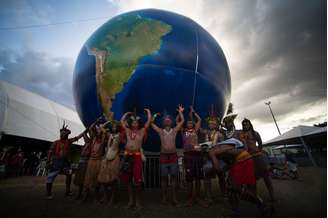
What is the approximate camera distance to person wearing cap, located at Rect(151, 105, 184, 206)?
136 inches

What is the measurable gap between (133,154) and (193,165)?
49.5 inches

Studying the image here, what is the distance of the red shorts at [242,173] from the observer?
8.13ft

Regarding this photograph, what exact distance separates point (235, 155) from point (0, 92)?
15381 mm

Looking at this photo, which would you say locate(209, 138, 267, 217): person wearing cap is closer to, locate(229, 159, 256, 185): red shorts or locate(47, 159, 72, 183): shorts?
locate(229, 159, 256, 185): red shorts

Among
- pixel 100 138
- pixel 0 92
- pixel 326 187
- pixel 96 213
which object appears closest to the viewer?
pixel 326 187

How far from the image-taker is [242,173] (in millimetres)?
2518

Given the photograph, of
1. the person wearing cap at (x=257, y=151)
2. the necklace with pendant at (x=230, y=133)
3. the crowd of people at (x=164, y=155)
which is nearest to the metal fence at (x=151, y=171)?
the crowd of people at (x=164, y=155)

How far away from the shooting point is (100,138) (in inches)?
164

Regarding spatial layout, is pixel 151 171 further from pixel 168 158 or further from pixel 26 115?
pixel 26 115

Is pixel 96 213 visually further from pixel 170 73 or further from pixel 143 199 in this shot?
pixel 170 73

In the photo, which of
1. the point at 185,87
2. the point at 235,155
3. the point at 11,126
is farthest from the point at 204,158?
the point at 11,126

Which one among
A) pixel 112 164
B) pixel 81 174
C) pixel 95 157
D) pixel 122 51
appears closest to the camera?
pixel 112 164

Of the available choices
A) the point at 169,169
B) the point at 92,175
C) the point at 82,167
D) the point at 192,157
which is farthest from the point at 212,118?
the point at 82,167

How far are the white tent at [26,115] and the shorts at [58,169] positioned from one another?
8903 mm
